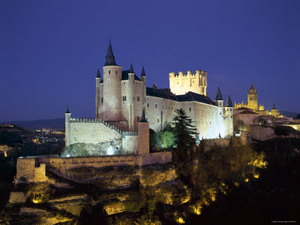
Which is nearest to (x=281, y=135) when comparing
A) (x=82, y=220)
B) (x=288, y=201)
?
(x=288, y=201)

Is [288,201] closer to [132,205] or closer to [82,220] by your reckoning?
[132,205]

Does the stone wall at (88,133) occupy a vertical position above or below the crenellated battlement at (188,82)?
below

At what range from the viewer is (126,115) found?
5388 cm

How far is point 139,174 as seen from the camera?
44.3m

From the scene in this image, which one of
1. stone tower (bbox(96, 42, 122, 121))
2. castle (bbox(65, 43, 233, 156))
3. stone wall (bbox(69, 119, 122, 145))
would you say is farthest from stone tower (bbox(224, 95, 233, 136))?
stone wall (bbox(69, 119, 122, 145))

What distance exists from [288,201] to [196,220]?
500 inches

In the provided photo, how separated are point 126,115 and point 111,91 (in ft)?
12.5

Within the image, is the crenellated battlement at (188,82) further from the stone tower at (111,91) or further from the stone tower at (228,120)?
the stone tower at (111,91)

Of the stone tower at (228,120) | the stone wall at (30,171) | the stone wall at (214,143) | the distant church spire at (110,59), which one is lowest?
the stone wall at (30,171)

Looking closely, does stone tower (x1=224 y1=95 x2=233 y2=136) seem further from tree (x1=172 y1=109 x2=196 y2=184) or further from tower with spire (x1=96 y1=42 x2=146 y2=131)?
tower with spire (x1=96 y1=42 x2=146 y2=131)

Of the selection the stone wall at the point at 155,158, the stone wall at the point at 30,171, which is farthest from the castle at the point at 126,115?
the stone wall at the point at 30,171

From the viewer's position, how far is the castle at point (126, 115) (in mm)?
47875

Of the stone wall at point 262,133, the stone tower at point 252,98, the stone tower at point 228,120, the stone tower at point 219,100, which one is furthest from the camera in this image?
the stone tower at point 252,98

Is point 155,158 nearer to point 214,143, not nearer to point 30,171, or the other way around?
point 30,171
